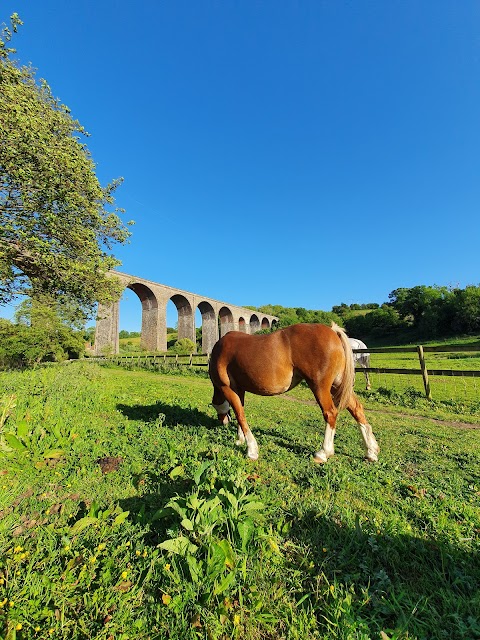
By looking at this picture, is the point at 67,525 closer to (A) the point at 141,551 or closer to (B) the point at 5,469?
(A) the point at 141,551

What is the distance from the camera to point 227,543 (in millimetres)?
1661

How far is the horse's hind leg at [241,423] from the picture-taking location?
12.0 feet

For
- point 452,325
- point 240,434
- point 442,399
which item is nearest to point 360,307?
point 452,325

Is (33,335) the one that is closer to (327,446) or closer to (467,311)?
(327,446)

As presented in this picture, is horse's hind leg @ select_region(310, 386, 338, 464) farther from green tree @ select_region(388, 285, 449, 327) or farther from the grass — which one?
green tree @ select_region(388, 285, 449, 327)

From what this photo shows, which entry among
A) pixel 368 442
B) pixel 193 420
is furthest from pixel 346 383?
pixel 193 420

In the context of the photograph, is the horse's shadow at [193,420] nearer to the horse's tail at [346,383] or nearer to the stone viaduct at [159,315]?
the horse's tail at [346,383]

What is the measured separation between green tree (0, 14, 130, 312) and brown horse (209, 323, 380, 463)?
23.8ft

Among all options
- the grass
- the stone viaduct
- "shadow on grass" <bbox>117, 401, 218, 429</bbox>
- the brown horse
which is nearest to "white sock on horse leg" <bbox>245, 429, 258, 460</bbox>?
the brown horse

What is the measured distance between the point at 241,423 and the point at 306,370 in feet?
3.82

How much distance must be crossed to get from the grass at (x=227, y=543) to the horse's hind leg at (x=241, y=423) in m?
0.16

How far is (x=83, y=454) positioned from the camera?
3.49 m

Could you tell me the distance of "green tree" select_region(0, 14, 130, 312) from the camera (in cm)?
741

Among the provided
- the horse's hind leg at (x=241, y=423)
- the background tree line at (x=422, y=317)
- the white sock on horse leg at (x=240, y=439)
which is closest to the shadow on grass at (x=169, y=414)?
the white sock on horse leg at (x=240, y=439)
